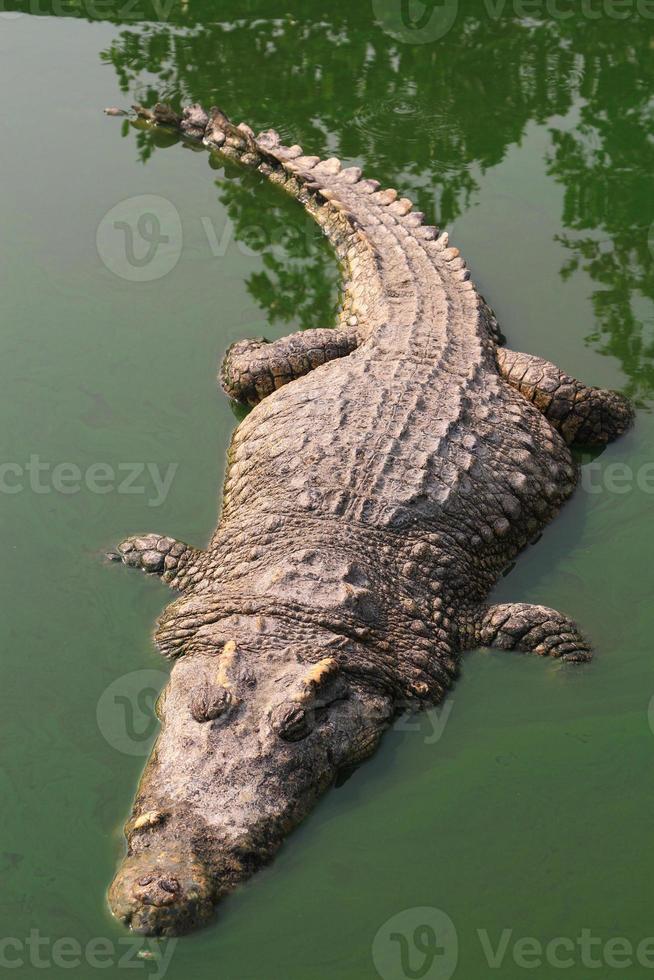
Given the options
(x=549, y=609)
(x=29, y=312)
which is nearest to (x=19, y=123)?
(x=29, y=312)

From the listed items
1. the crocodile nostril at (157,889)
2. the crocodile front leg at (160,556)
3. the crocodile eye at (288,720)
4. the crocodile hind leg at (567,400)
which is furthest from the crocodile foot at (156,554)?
the crocodile hind leg at (567,400)

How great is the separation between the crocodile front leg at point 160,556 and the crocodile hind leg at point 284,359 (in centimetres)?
155

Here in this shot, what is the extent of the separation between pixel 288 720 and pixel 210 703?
390 mm

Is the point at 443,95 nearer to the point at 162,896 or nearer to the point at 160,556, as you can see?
the point at 160,556

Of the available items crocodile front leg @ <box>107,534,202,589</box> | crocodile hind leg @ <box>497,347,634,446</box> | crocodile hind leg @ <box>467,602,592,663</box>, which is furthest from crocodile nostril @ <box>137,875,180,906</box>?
crocodile hind leg @ <box>497,347,634,446</box>

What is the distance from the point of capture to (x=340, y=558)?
6035 millimetres

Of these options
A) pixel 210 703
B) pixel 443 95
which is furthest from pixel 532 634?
pixel 443 95

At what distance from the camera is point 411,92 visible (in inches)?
464

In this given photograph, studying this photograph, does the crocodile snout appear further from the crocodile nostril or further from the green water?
the green water

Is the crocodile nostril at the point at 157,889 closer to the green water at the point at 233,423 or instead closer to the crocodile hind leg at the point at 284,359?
the green water at the point at 233,423

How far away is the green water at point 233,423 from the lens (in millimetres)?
5137

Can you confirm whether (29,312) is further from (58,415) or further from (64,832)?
(64,832)

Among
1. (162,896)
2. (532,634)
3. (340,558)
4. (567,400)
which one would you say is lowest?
(162,896)

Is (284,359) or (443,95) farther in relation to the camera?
(443,95)
